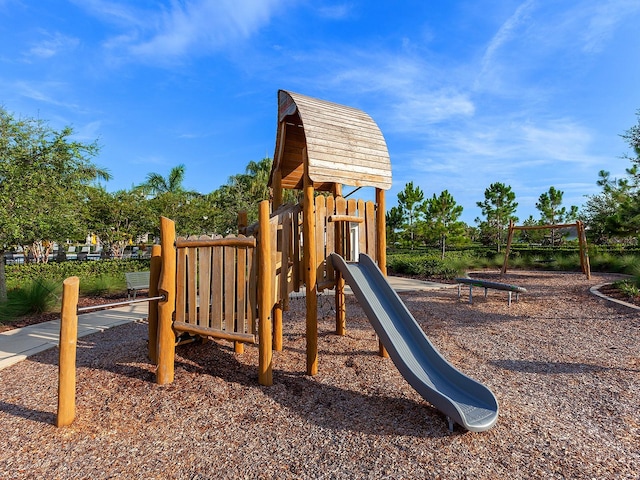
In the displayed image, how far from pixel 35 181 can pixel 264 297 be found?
644 cm

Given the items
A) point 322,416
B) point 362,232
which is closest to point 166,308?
point 322,416

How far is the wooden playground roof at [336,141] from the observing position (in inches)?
164

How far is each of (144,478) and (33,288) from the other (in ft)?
23.1

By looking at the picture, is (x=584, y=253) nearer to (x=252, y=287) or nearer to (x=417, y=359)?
(x=417, y=359)

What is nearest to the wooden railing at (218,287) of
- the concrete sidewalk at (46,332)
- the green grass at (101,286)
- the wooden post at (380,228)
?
the wooden post at (380,228)

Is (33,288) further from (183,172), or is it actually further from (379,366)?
(183,172)

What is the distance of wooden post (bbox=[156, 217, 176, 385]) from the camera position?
3.77 metres

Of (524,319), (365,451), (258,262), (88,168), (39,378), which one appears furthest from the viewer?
(88,168)

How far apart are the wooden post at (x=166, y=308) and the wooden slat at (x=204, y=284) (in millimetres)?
302

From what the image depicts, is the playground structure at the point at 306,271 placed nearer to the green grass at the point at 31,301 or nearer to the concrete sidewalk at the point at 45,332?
the concrete sidewalk at the point at 45,332

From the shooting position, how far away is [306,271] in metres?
4.06

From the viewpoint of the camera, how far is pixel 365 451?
2.56 m

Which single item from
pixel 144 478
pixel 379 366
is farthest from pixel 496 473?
pixel 144 478

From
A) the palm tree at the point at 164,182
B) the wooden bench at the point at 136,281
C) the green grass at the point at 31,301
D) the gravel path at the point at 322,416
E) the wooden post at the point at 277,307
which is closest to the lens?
the gravel path at the point at 322,416
